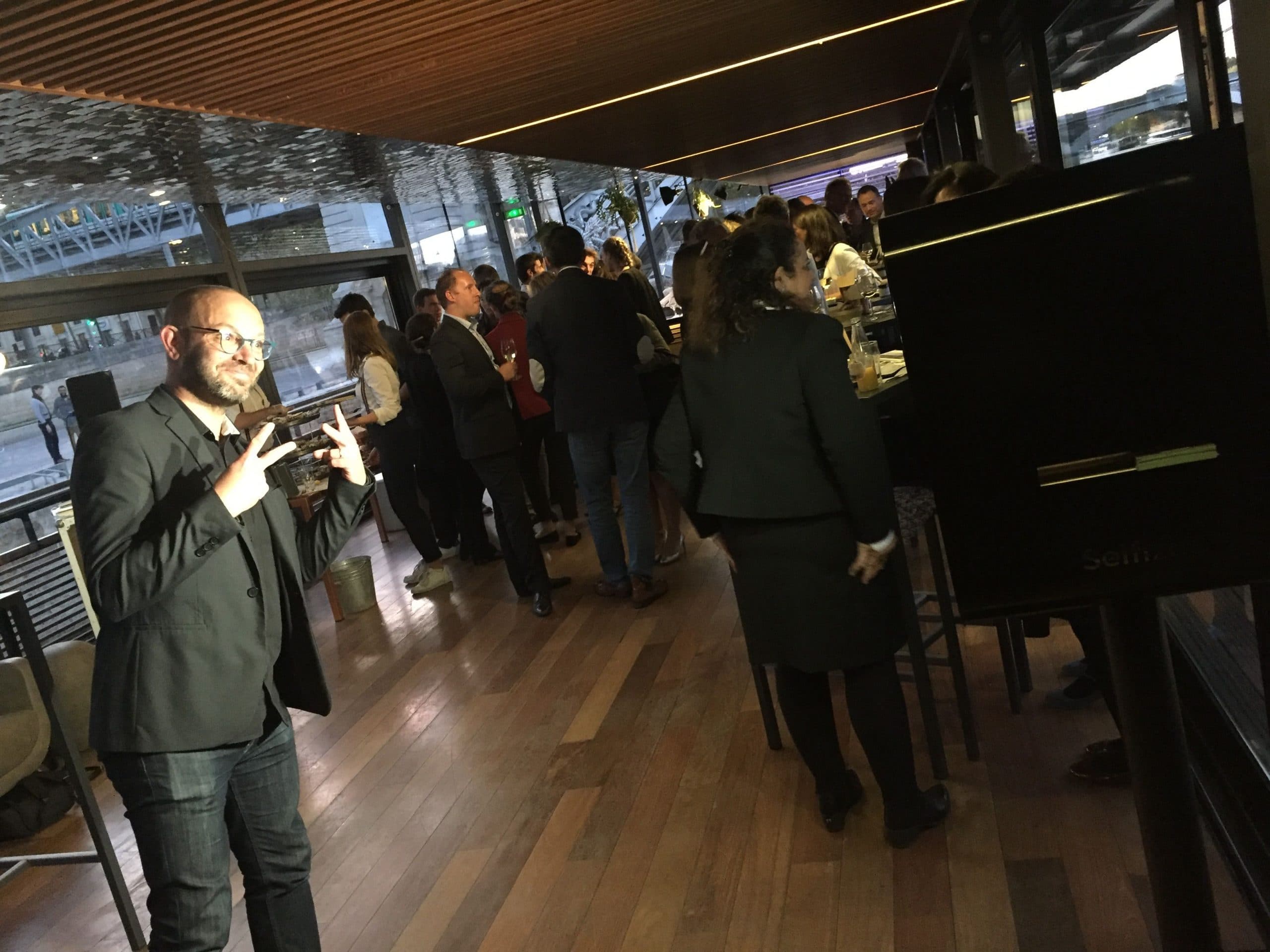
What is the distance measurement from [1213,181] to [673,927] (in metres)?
2.08

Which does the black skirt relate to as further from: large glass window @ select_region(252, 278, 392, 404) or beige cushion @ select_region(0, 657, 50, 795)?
large glass window @ select_region(252, 278, 392, 404)

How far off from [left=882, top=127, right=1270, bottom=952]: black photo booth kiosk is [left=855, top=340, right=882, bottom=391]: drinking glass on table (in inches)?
77.1

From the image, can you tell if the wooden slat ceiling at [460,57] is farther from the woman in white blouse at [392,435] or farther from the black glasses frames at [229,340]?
the woman in white blouse at [392,435]

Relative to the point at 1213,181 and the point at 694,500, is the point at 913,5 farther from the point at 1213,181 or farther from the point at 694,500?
the point at 1213,181

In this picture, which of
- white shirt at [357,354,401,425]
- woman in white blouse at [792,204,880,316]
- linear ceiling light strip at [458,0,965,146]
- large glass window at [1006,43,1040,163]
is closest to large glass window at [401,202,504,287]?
white shirt at [357,354,401,425]

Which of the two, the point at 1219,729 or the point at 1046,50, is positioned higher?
the point at 1046,50

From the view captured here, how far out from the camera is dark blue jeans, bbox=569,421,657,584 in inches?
191

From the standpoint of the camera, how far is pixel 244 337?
6.77 feet

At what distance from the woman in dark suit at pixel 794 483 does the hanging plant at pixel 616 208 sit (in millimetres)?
10049

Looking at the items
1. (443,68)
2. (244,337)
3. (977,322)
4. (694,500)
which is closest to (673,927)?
(694,500)

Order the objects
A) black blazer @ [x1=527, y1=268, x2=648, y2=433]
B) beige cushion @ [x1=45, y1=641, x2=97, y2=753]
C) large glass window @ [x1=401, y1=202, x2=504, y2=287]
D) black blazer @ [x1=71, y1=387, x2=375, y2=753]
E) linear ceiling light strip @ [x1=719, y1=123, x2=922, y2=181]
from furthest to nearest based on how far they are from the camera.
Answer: linear ceiling light strip @ [x1=719, y1=123, x2=922, y2=181], large glass window @ [x1=401, y1=202, x2=504, y2=287], black blazer @ [x1=527, y1=268, x2=648, y2=433], beige cushion @ [x1=45, y1=641, x2=97, y2=753], black blazer @ [x1=71, y1=387, x2=375, y2=753]

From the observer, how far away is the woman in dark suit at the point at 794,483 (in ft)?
7.69

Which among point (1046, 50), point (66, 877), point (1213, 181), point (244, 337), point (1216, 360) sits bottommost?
point (66, 877)

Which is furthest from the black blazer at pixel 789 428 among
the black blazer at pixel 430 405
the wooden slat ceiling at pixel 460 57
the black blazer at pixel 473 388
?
the black blazer at pixel 430 405
